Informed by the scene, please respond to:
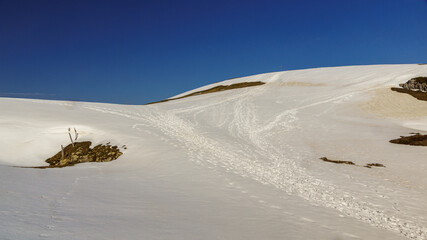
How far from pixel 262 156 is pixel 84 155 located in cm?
1220

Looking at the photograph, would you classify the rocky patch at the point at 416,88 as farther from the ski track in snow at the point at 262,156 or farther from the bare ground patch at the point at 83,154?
the bare ground patch at the point at 83,154

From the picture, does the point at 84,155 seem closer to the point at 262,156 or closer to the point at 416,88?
the point at 262,156

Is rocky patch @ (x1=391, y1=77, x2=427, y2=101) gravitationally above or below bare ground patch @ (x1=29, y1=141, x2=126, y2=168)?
above

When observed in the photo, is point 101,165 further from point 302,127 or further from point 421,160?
point 302,127

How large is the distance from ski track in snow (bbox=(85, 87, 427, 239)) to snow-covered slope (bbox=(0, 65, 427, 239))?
77mm

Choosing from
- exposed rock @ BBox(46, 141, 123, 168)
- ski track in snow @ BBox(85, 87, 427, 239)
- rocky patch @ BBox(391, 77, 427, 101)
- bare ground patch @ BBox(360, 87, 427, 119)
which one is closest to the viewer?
ski track in snow @ BBox(85, 87, 427, 239)

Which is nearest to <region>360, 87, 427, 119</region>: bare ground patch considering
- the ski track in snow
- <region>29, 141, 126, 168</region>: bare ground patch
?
the ski track in snow

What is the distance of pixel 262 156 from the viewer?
57.3ft

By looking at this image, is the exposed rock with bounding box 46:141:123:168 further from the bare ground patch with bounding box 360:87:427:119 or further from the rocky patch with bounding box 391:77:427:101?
the rocky patch with bounding box 391:77:427:101

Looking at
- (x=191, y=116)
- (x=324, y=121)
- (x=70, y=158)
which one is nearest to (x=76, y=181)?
(x=70, y=158)

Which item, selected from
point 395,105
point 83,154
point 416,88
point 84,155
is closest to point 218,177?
point 84,155

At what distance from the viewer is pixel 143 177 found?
1262cm

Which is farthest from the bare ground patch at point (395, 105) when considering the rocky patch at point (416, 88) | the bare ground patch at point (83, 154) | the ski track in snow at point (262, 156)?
the bare ground patch at point (83, 154)

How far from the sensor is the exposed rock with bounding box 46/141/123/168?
17781mm
